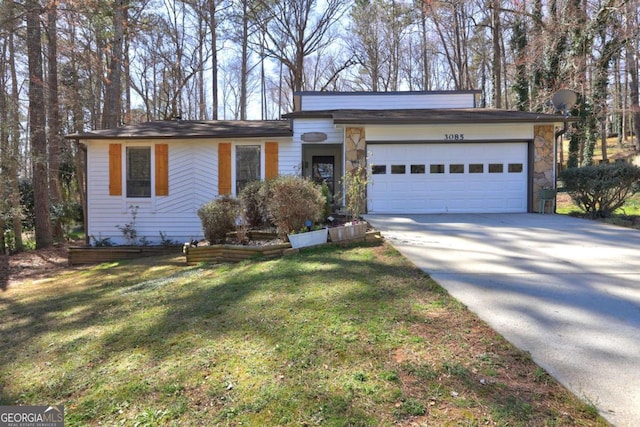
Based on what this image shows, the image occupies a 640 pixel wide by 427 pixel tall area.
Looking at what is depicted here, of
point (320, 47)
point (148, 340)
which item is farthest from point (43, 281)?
point (320, 47)

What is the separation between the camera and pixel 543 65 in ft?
59.8

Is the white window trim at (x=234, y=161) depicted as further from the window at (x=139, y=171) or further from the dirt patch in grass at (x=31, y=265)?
the dirt patch in grass at (x=31, y=265)

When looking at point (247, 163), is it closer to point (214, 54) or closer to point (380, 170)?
point (380, 170)

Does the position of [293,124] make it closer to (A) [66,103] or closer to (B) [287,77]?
(A) [66,103]

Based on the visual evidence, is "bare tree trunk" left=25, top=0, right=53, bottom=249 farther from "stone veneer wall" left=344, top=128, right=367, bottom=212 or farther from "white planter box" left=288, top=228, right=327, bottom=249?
"white planter box" left=288, top=228, right=327, bottom=249

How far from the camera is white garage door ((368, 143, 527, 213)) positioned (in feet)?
34.7

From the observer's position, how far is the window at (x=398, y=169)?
10.6 meters

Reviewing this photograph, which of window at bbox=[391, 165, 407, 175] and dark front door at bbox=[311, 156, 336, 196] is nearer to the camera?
window at bbox=[391, 165, 407, 175]

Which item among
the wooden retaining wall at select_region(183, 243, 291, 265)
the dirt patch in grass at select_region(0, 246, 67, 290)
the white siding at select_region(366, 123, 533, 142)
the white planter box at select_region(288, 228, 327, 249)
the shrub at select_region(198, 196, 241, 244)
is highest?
the white siding at select_region(366, 123, 533, 142)

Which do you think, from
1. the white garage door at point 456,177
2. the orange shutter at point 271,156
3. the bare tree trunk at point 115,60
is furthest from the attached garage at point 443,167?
the bare tree trunk at point 115,60

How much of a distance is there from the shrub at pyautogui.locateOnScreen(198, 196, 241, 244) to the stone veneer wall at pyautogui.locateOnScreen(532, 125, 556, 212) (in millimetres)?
7944

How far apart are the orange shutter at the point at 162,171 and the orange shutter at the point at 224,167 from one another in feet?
4.71

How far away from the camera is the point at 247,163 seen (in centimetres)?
1084

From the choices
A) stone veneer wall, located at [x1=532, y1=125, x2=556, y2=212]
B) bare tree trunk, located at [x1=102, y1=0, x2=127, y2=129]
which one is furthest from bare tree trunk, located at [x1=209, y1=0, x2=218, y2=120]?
stone veneer wall, located at [x1=532, y1=125, x2=556, y2=212]
